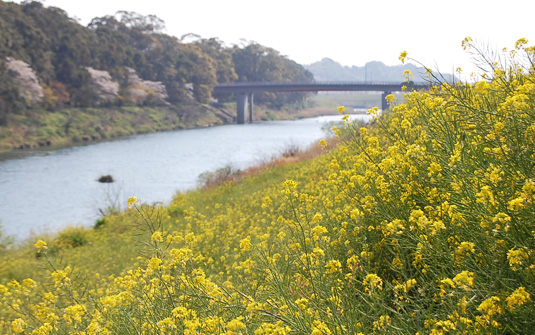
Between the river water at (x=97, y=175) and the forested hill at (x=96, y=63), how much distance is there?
30.7 ft

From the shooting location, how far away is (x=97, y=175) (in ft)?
73.6

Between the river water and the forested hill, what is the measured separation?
9.37 meters

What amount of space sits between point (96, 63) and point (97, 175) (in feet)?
93.7

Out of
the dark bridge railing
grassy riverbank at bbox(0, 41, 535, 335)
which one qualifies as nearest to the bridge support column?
the dark bridge railing

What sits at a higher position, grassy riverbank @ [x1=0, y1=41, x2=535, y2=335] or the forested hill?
the forested hill

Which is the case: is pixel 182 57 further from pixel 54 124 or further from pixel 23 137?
pixel 23 137

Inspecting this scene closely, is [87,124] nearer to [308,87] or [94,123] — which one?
[94,123]

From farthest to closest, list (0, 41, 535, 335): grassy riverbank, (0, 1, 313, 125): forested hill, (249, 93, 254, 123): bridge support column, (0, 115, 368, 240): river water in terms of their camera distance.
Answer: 1. (249, 93, 254, 123): bridge support column
2. (0, 1, 313, 125): forested hill
3. (0, 115, 368, 240): river water
4. (0, 41, 535, 335): grassy riverbank

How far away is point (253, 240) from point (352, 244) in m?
3.14

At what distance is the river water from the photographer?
16.3m

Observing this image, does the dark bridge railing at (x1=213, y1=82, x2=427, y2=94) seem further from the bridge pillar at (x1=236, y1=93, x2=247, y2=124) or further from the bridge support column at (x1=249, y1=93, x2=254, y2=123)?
the bridge support column at (x1=249, y1=93, x2=254, y2=123)

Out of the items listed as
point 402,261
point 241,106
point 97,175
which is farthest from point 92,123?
point 402,261

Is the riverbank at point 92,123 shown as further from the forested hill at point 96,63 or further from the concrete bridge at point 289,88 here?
the concrete bridge at point 289,88

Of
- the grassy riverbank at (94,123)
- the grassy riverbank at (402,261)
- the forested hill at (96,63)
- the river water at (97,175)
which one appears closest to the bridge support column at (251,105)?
the grassy riverbank at (94,123)
